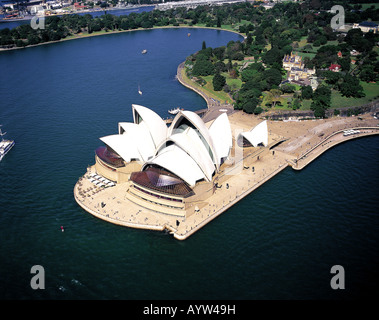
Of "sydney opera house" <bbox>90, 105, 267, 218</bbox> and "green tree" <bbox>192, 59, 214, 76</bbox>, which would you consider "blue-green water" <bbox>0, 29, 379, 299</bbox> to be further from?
"green tree" <bbox>192, 59, 214, 76</bbox>

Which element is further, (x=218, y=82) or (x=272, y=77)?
(x=218, y=82)

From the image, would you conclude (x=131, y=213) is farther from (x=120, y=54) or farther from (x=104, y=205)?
(x=120, y=54)

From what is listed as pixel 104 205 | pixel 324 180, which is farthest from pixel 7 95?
pixel 324 180

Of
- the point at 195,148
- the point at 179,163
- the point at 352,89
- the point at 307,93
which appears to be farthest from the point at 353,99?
the point at 179,163

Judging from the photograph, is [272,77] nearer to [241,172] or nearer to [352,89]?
[352,89]

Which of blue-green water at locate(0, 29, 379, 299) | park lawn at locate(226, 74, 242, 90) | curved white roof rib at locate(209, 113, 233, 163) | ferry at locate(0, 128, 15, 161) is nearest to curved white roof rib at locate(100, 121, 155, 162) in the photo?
blue-green water at locate(0, 29, 379, 299)

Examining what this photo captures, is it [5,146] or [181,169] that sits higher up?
[181,169]
